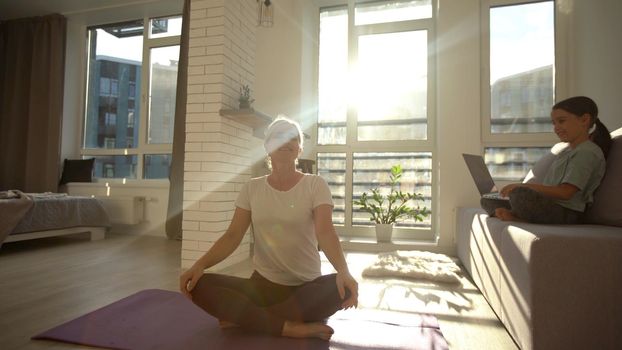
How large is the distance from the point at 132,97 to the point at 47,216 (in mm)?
1957

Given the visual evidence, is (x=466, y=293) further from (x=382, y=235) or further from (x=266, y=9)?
(x=266, y=9)

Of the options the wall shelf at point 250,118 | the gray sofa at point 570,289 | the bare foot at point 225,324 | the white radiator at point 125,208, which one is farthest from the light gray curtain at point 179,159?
the gray sofa at point 570,289

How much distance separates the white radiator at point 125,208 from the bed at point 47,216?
20 centimetres

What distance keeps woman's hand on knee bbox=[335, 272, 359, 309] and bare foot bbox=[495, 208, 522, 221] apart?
3.13 feet

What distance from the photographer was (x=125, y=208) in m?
→ 4.19

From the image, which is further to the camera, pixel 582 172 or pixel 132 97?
pixel 132 97

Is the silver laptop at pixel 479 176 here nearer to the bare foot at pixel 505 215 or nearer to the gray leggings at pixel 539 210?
the bare foot at pixel 505 215

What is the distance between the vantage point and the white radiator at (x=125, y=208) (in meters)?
4.17

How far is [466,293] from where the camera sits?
2.13 meters

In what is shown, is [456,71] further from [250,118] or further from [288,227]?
[288,227]

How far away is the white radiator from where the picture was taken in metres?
4.17

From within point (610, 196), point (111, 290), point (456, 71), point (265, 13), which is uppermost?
point (265, 13)

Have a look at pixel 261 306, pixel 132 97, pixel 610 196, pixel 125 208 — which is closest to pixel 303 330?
pixel 261 306

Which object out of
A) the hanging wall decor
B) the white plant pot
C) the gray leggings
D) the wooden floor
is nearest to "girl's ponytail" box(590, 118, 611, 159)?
the gray leggings
